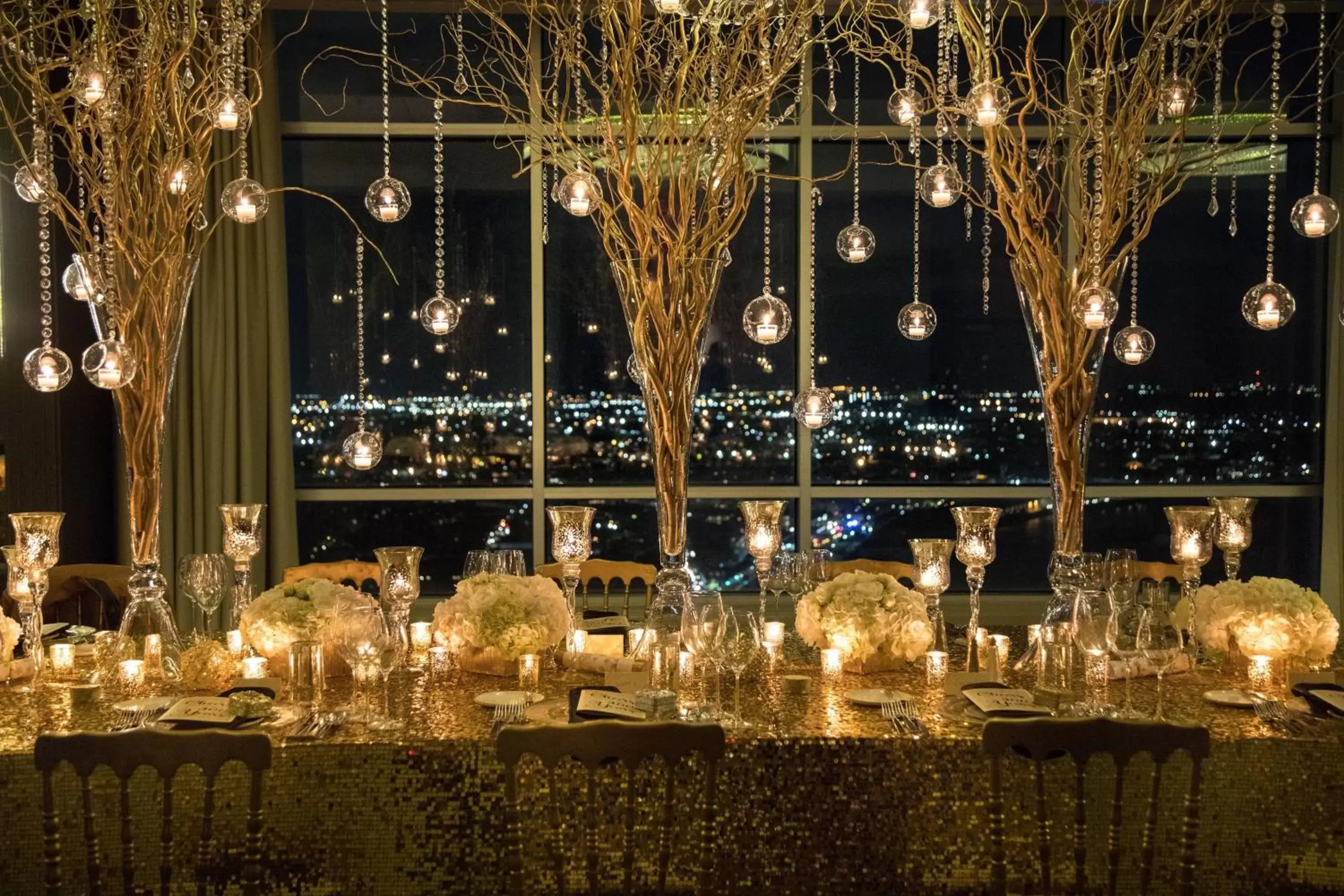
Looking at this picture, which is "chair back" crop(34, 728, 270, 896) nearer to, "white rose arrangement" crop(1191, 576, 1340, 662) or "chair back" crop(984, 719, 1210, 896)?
"chair back" crop(984, 719, 1210, 896)

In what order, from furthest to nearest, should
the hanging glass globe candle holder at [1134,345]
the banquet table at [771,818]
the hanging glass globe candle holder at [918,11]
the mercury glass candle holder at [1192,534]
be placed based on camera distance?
1. the hanging glass globe candle holder at [1134,345]
2. the mercury glass candle holder at [1192,534]
3. the hanging glass globe candle holder at [918,11]
4. the banquet table at [771,818]

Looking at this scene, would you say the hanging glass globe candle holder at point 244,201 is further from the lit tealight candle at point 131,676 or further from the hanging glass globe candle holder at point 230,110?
the lit tealight candle at point 131,676

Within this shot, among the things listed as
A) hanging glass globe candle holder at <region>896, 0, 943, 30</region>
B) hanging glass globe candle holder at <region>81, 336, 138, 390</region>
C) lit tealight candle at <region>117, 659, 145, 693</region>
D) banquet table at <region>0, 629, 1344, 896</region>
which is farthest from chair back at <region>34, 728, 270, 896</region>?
hanging glass globe candle holder at <region>896, 0, 943, 30</region>

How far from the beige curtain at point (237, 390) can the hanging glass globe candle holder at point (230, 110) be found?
205 cm

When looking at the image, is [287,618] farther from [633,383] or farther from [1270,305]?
[633,383]

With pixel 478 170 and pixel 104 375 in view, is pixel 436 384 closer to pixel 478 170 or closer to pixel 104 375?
pixel 478 170

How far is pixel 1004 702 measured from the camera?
7.30 feet

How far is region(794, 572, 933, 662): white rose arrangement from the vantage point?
8.32 ft

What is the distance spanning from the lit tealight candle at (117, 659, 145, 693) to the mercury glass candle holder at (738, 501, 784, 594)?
52.4 inches

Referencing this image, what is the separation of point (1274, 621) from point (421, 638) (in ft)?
6.18

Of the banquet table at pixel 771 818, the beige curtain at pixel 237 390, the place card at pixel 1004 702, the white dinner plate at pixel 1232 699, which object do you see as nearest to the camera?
the banquet table at pixel 771 818

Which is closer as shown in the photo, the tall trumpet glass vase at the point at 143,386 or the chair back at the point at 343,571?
the tall trumpet glass vase at the point at 143,386

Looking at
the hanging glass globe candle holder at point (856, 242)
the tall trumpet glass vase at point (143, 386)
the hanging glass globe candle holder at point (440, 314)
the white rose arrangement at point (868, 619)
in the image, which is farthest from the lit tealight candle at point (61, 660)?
the hanging glass globe candle holder at point (856, 242)

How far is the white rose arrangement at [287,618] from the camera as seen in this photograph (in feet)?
8.09
